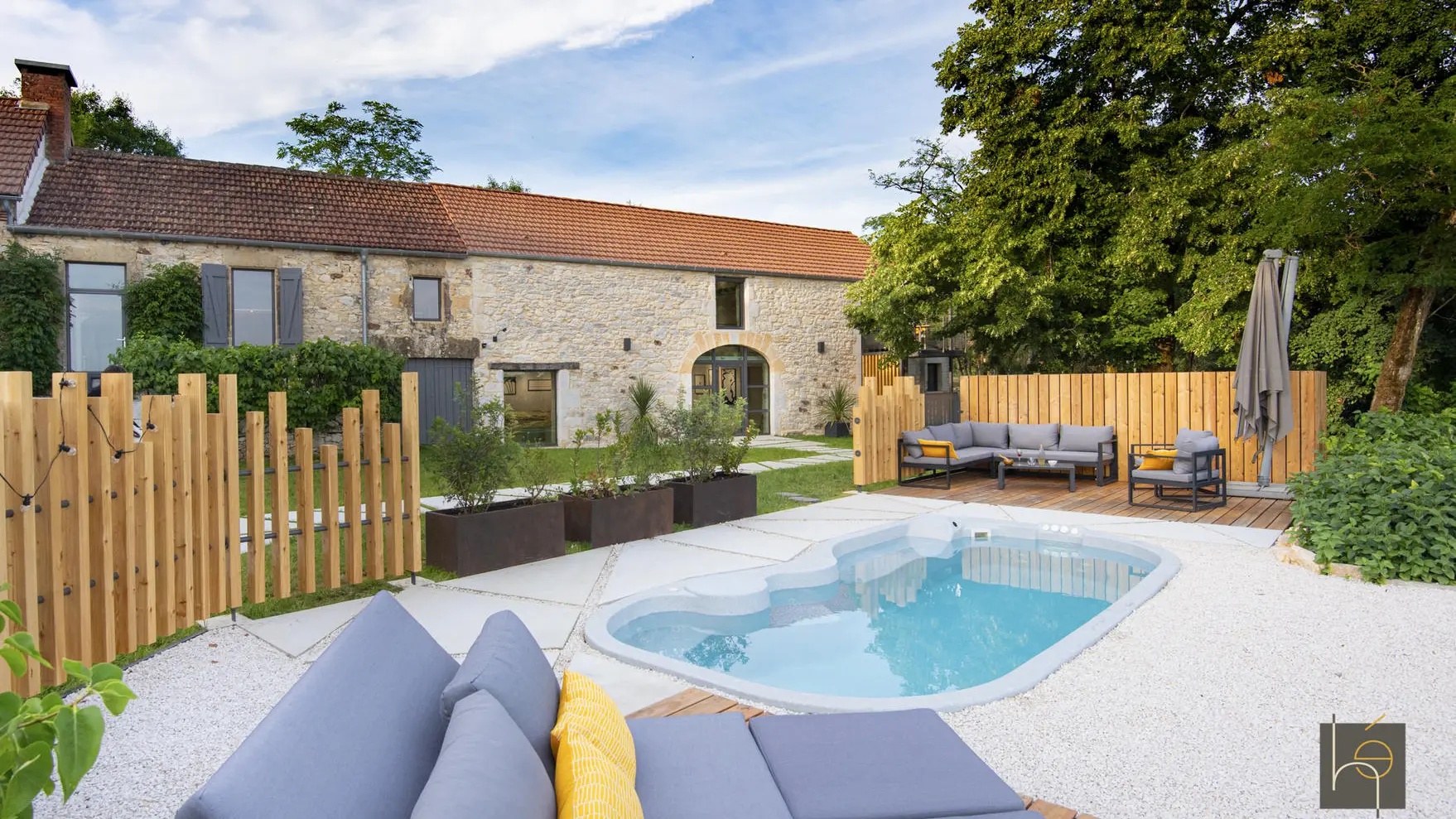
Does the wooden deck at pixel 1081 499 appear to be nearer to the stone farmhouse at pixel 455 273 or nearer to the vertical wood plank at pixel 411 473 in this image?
the vertical wood plank at pixel 411 473

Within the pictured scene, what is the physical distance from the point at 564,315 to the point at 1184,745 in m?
15.5

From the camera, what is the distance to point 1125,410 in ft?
34.3

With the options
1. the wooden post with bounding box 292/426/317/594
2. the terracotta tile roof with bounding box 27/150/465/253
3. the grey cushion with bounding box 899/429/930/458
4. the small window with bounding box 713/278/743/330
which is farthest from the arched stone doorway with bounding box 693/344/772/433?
the wooden post with bounding box 292/426/317/594

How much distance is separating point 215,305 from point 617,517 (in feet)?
36.5

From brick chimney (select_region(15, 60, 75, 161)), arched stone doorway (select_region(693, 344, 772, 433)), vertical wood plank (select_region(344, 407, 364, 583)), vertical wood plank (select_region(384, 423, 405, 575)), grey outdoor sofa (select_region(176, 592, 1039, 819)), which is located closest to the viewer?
grey outdoor sofa (select_region(176, 592, 1039, 819))

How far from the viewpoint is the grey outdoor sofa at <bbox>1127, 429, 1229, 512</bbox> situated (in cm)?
808

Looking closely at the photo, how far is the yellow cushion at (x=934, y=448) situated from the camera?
10.0 m

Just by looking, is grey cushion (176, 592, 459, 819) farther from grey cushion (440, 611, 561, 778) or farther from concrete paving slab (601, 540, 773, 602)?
concrete paving slab (601, 540, 773, 602)

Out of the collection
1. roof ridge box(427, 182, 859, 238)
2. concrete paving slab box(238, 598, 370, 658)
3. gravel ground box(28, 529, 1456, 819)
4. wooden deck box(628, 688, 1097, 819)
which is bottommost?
gravel ground box(28, 529, 1456, 819)

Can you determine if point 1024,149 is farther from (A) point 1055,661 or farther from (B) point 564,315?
(A) point 1055,661

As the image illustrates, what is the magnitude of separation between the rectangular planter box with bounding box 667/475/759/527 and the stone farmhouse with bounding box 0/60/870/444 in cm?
993

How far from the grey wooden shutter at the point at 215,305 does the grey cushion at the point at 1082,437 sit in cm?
1389

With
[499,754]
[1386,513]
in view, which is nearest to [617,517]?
[499,754]

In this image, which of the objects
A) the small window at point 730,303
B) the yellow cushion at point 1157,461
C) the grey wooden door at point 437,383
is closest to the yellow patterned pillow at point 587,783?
the yellow cushion at point 1157,461
